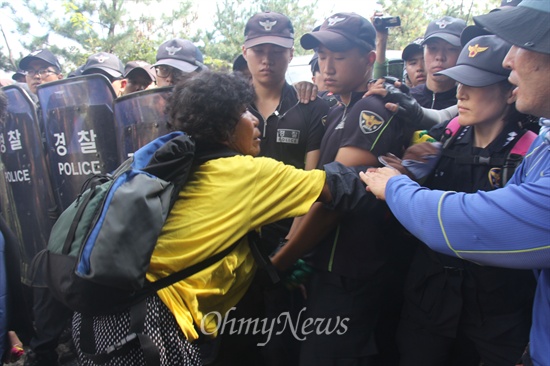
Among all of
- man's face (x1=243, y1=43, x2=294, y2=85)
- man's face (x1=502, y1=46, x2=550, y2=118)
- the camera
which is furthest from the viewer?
man's face (x1=243, y1=43, x2=294, y2=85)

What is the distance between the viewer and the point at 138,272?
4.70 feet

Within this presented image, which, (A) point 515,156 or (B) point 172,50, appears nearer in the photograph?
(A) point 515,156

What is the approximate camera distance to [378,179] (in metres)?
1.81

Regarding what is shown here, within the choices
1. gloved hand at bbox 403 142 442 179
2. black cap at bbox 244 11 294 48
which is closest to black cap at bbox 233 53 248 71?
black cap at bbox 244 11 294 48

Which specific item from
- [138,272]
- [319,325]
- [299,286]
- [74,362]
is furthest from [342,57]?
[74,362]

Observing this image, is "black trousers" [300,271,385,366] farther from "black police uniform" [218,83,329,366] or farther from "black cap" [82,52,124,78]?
"black cap" [82,52,124,78]

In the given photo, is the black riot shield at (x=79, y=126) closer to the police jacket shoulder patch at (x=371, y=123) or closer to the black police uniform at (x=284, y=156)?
the black police uniform at (x=284, y=156)

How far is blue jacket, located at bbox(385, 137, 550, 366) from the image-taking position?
1272 millimetres

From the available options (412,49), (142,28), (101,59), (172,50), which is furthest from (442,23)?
(142,28)

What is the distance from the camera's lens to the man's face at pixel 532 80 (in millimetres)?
1405

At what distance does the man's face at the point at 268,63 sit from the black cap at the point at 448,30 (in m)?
1.30

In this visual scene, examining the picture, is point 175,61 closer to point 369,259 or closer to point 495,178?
point 369,259

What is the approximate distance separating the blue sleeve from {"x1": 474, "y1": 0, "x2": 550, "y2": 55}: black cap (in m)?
0.44

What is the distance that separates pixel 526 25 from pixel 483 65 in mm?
654
